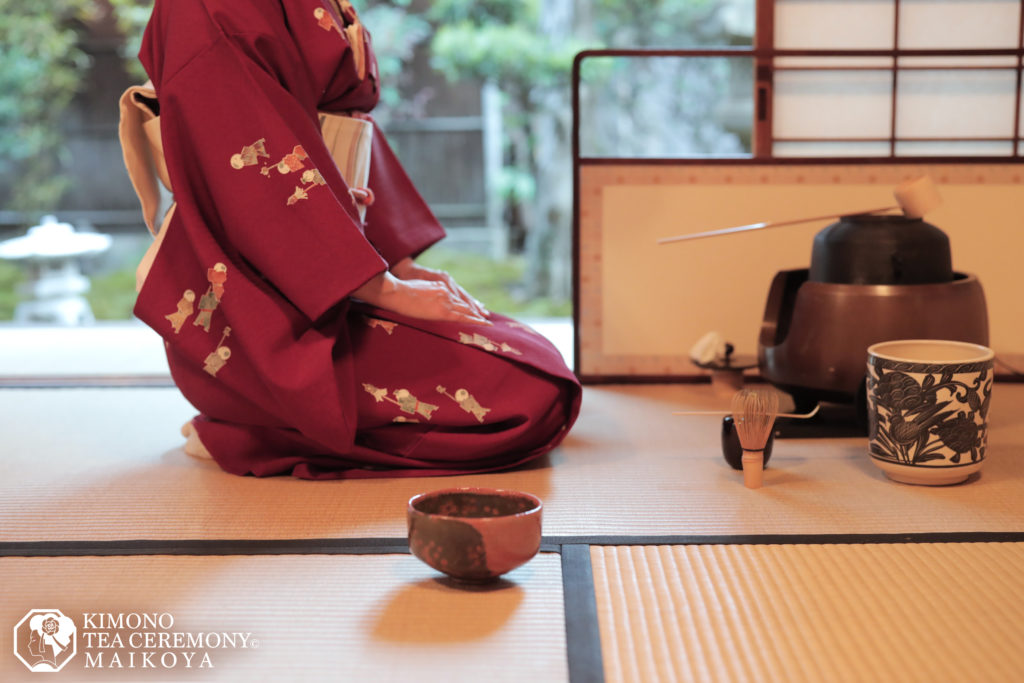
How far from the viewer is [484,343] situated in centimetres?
210

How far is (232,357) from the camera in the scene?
2.00 m

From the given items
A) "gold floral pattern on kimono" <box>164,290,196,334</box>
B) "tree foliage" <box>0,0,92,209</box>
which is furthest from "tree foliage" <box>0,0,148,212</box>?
"gold floral pattern on kimono" <box>164,290,196,334</box>

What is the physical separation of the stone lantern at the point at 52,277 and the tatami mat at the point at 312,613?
157 inches

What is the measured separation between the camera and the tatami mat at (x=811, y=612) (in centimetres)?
122

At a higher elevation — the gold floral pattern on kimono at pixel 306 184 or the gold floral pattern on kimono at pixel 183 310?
the gold floral pattern on kimono at pixel 306 184

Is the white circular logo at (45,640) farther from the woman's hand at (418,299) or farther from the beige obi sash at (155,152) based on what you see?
the woman's hand at (418,299)

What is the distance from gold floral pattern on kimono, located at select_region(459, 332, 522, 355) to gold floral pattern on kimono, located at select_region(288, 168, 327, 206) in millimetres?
433

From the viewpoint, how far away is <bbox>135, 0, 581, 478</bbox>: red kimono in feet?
6.22

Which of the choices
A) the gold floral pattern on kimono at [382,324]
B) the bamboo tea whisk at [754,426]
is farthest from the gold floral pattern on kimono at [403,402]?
the bamboo tea whisk at [754,426]

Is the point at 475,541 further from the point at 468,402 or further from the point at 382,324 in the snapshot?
the point at 382,324

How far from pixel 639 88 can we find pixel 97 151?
360cm

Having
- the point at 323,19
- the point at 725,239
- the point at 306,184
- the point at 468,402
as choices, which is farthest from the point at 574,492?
the point at 725,239

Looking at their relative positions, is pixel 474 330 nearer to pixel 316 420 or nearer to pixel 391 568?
pixel 316 420

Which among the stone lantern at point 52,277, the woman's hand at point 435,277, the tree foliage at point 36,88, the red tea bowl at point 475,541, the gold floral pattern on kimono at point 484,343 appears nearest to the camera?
the red tea bowl at point 475,541
